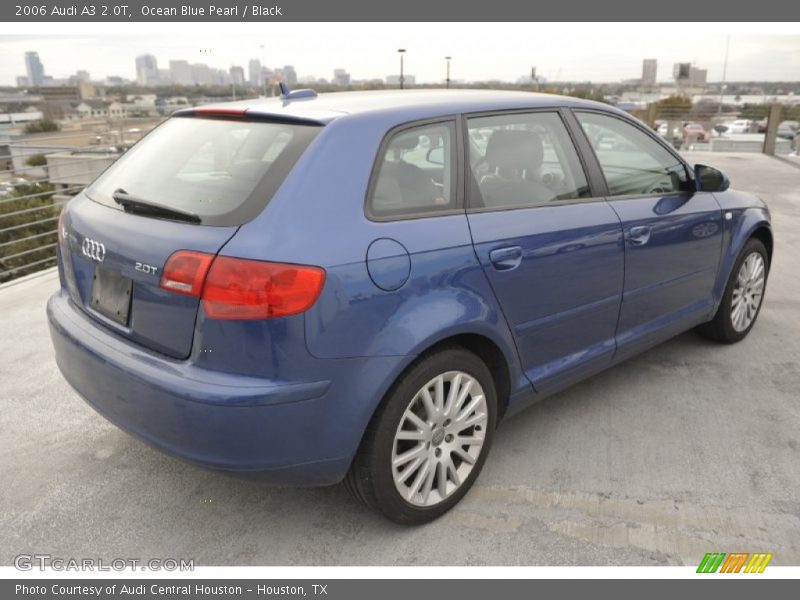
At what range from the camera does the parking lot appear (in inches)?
102

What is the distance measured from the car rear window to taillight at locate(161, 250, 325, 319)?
187mm

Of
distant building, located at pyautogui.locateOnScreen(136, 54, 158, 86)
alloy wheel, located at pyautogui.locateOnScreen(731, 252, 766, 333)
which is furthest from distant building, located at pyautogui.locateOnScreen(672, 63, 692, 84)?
alloy wheel, located at pyautogui.locateOnScreen(731, 252, 766, 333)

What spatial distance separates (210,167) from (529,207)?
133 centimetres

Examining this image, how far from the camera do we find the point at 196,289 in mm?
2211

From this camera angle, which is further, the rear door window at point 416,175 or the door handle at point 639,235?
the door handle at point 639,235

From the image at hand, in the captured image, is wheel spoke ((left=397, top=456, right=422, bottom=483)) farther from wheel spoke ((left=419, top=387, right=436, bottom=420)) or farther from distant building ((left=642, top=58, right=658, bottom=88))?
distant building ((left=642, top=58, right=658, bottom=88))

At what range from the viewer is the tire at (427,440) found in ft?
8.09

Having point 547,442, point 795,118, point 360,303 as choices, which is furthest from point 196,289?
point 795,118

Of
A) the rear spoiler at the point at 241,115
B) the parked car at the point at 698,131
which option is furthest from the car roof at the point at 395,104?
the parked car at the point at 698,131

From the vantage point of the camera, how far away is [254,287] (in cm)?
214

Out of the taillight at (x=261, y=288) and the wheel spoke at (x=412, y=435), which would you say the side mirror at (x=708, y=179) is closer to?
the wheel spoke at (x=412, y=435)

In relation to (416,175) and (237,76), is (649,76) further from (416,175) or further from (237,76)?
(416,175)

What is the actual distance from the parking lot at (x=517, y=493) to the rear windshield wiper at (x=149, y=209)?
1.24 meters

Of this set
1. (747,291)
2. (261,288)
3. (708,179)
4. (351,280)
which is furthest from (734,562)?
(747,291)
